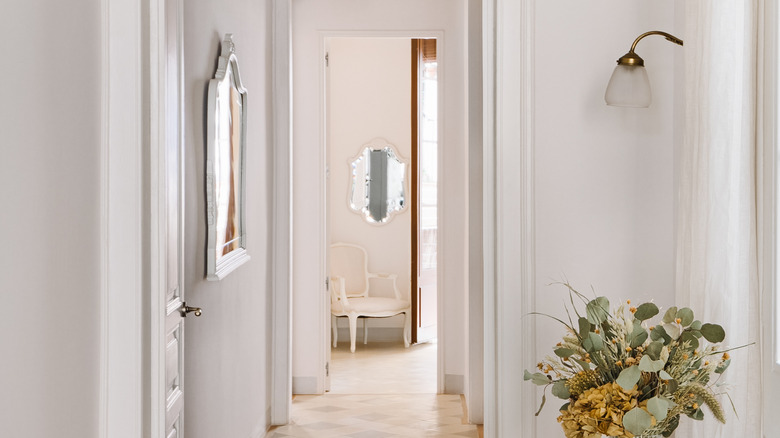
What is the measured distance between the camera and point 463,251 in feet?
17.3

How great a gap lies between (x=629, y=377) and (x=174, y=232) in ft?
5.13

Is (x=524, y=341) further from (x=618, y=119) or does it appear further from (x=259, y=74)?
(x=259, y=74)

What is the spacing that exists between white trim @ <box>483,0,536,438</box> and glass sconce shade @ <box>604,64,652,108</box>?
0.26m

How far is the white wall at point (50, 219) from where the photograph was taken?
155 centimetres

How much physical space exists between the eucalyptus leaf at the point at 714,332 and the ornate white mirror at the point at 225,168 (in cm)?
194

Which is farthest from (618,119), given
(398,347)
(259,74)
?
(398,347)

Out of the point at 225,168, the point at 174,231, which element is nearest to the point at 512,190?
the point at 174,231

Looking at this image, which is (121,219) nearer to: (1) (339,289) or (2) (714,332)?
(2) (714,332)

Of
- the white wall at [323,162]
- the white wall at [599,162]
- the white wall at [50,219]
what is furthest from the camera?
the white wall at [323,162]

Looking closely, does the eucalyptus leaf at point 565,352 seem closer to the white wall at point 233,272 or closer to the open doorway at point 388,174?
the white wall at point 233,272

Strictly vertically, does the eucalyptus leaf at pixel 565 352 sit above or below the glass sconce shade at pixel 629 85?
below

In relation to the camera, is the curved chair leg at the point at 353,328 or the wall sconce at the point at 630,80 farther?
the curved chair leg at the point at 353,328

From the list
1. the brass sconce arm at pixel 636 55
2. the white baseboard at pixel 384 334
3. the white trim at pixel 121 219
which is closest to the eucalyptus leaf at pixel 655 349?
the brass sconce arm at pixel 636 55

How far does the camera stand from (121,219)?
203cm
